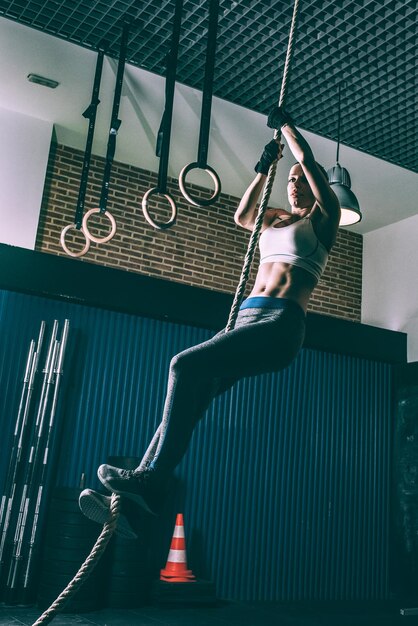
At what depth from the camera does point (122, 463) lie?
4719mm

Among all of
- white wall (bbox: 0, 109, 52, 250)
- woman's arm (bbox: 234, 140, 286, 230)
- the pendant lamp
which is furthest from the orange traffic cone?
woman's arm (bbox: 234, 140, 286, 230)

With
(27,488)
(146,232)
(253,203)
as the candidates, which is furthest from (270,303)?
(146,232)

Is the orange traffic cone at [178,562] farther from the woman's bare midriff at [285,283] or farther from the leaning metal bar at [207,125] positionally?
the woman's bare midriff at [285,283]

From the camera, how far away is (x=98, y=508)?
2.14 meters

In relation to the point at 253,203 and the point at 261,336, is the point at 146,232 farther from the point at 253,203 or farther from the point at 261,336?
the point at 261,336

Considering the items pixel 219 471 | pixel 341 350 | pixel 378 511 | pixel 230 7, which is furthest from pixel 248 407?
pixel 230 7

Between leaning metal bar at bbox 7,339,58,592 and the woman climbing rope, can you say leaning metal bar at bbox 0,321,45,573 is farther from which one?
the woman climbing rope

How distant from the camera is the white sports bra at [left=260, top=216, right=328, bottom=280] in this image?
239cm

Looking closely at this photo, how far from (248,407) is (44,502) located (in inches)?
75.9

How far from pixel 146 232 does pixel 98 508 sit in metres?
4.13

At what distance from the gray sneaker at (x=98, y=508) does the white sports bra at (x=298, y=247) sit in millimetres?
1064

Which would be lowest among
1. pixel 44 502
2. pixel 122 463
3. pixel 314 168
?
pixel 44 502

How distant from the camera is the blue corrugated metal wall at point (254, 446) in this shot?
16.4 feet

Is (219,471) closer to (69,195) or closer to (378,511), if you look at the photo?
(378,511)
